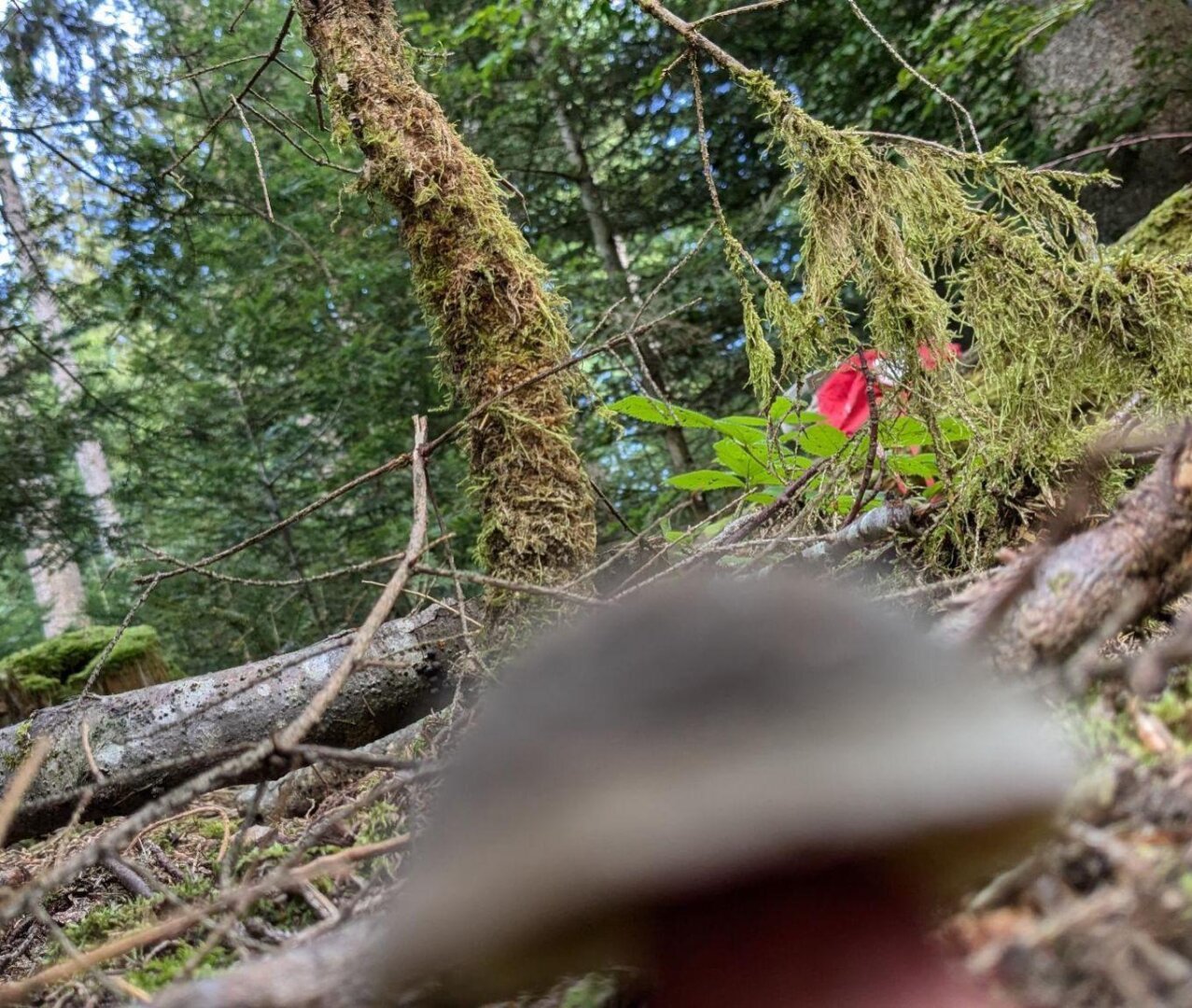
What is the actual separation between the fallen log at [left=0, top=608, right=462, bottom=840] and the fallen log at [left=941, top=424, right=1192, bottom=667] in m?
1.58

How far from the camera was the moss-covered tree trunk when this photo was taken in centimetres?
202

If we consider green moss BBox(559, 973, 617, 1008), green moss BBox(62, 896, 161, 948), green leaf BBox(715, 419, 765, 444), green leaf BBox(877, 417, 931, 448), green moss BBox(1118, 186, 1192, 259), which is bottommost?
green moss BBox(559, 973, 617, 1008)

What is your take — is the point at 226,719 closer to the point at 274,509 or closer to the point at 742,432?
the point at 742,432

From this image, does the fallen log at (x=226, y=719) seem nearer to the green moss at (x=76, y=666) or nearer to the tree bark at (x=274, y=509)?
the green moss at (x=76, y=666)

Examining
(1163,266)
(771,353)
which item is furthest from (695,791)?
(1163,266)

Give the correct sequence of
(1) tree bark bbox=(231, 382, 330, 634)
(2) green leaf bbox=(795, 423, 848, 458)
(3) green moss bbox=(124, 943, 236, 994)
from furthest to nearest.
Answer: (1) tree bark bbox=(231, 382, 330, 634)
(2) green leaf bbox=(795, 423, 848, 458)
(3) green moss bbox=(124, 943, 236, 994)

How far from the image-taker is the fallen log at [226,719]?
7.27ft

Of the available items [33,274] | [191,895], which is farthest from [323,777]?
[33,274]

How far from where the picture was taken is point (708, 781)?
2.31 feet

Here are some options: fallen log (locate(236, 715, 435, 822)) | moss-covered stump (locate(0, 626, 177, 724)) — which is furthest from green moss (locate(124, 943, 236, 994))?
moss-covered stump (locate(0, 626, 177, 724))

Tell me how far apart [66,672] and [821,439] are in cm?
454

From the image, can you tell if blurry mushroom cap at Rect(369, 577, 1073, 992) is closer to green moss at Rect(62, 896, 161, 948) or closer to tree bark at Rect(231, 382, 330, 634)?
green moss at Rect(62, 896, 161, 948)

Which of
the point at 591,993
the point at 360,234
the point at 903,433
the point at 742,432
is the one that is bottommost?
the point at 591,993

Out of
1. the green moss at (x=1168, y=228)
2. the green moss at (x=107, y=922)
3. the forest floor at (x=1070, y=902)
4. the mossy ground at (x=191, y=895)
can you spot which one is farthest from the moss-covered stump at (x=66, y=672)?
the green moss at (x=1168, y=228)
